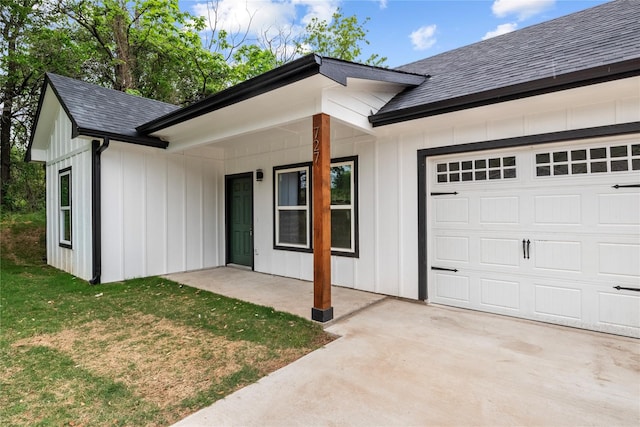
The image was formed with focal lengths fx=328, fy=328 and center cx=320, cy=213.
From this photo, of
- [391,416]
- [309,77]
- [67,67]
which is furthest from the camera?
[67,67]

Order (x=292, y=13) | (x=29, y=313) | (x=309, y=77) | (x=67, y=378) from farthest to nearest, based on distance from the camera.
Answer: (x=292, y=13) < (x=29, y=313) < (x=309, y=77) < (x=67, y=378)

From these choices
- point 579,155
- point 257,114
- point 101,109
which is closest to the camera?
point 579,155

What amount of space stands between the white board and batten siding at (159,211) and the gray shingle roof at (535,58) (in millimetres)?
4321

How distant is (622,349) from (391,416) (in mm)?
2493

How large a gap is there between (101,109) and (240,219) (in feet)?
11.0

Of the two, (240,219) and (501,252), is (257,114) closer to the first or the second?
(240,219)

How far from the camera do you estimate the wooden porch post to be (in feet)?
12.1

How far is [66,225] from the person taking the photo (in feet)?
22.8

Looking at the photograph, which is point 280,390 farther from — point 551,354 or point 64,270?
point 64,270

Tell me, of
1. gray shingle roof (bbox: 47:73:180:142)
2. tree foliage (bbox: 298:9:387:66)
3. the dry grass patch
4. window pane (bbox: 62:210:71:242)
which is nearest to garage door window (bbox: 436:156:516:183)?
the dry grass patch

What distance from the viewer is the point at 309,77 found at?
3318mm

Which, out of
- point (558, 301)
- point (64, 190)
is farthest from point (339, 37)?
point (558, 301)

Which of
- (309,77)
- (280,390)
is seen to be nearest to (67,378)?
(280,390)

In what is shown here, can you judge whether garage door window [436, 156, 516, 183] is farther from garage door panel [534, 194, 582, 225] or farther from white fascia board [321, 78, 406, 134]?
white fascia board [321, 78, 406, 134]
